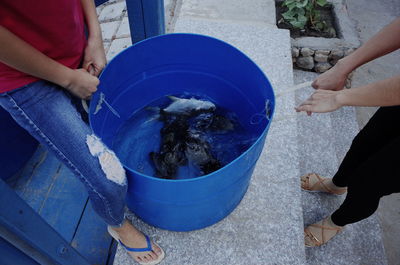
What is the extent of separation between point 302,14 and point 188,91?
1.35 meters

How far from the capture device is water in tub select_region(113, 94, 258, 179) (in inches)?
56.5

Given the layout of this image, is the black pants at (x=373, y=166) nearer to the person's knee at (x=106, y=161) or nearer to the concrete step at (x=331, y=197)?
the concrete step at (x=331, y=197)

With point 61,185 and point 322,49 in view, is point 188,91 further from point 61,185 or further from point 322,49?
point 322,49

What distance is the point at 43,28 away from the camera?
0.89m

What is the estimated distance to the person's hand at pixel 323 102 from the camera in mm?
939

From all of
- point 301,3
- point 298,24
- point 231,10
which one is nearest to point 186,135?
point 231,10

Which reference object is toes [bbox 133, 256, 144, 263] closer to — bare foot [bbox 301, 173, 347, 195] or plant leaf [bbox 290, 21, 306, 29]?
bare foot [bbox 301, 173, 347, 195]

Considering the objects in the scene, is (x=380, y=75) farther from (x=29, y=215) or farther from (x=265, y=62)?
(x=29, y=215)

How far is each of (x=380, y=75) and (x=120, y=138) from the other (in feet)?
7.42

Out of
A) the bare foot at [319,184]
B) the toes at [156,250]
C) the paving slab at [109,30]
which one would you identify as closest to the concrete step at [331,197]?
the bare foot at [319,184]

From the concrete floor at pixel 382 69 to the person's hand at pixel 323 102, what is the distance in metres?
1.17

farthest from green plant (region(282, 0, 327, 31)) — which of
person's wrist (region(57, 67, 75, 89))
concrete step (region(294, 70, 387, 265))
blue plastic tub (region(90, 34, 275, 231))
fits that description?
person's wrist (region(57, 67, 75, 89))

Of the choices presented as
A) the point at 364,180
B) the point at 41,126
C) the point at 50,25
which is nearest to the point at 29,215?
the point at 41,126

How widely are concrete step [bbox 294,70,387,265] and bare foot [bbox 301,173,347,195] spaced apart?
48mm
